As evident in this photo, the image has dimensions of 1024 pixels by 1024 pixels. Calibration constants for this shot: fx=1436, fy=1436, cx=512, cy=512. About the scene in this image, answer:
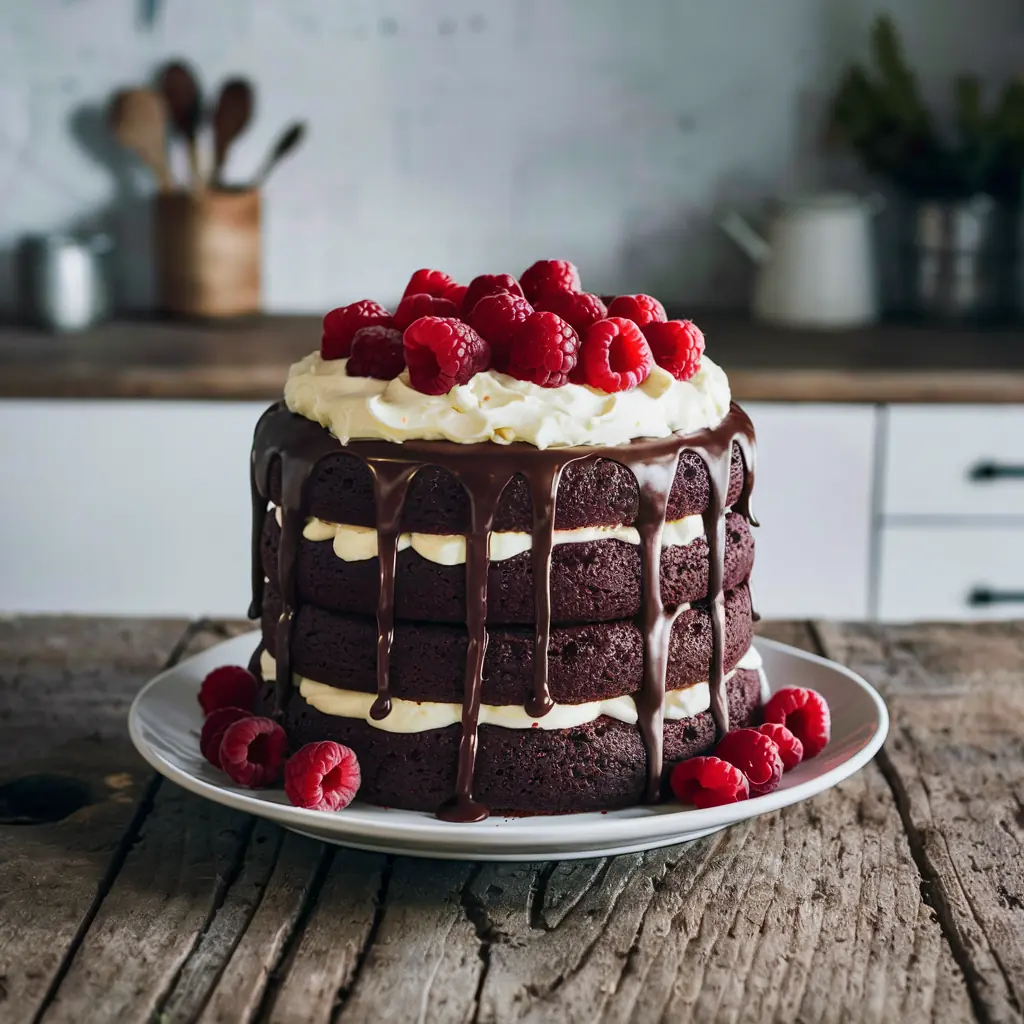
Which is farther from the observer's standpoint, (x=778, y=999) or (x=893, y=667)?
(x=893, y=667)

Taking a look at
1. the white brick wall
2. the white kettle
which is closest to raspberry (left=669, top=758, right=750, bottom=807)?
the white kettle

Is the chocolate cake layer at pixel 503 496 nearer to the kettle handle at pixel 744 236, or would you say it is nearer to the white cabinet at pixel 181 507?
the white cabinet at pixel 181 507

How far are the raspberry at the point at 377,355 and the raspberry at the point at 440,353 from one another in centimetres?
5

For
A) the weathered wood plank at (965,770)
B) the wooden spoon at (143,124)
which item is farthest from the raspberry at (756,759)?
the wooden spoon at (143,124)

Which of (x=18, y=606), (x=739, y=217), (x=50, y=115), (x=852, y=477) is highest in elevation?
(x=50, y=115)

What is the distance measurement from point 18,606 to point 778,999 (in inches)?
79.5

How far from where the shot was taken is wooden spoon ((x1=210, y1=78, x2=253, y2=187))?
9.78ft

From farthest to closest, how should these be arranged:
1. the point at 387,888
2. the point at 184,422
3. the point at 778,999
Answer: the point at 184,422
the point at 387,888
the point at 778,999

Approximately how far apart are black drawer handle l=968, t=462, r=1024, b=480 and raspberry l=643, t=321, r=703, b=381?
1.48 meters

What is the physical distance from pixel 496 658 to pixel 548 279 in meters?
0.35

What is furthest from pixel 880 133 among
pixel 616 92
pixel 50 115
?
pixel 50 115

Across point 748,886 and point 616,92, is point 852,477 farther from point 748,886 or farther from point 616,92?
point 748,886

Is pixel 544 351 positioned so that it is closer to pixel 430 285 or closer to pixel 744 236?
pixel 430 285

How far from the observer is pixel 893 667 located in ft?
4.91
